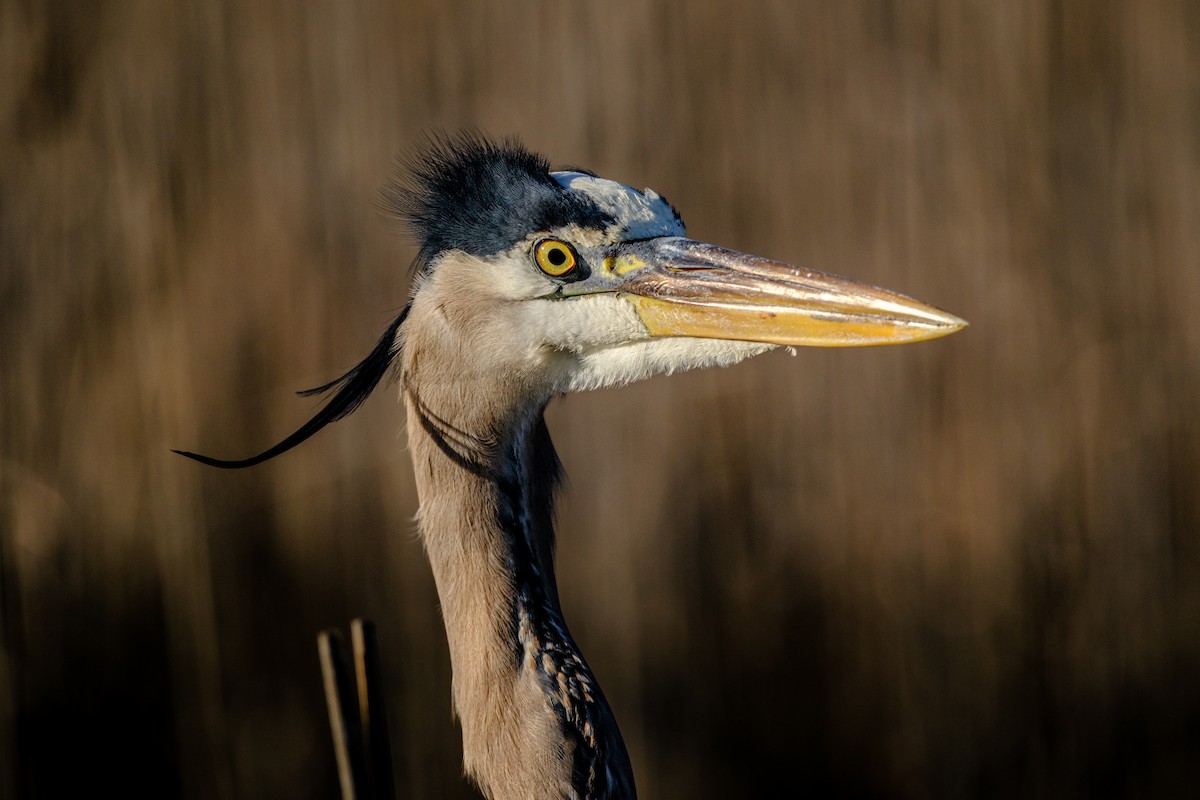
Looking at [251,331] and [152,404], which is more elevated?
[251,331]

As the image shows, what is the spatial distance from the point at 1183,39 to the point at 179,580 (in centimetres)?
359

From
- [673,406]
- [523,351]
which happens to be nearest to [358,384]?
[523,351]

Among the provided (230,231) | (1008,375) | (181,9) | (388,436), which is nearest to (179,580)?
(388,436)

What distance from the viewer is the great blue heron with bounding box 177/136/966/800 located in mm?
1469

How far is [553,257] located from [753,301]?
12.4 inches

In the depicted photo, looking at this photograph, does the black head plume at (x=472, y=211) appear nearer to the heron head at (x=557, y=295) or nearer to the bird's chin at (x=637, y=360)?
the heron head at (x=557, y=295)

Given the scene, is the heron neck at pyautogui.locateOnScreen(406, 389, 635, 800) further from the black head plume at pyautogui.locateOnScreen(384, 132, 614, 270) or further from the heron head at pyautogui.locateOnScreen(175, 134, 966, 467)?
the black head plume at pyautogui.locateOnScreen(384, 132, 614, 270)

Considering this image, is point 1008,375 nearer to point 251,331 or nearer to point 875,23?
point 875,23

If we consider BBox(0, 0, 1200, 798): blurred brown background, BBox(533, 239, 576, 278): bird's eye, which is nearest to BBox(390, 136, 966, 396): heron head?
BBox(533, 239, 576, 278): bird's eye

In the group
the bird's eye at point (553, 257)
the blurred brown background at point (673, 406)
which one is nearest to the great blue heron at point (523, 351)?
the bird's eye at point (553, 257)

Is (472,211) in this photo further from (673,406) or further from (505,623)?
(673,406)

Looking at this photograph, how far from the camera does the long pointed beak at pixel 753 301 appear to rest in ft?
4.66

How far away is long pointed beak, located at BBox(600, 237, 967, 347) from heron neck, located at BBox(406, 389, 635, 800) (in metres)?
0.27

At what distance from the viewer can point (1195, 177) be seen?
3137 millimetres
